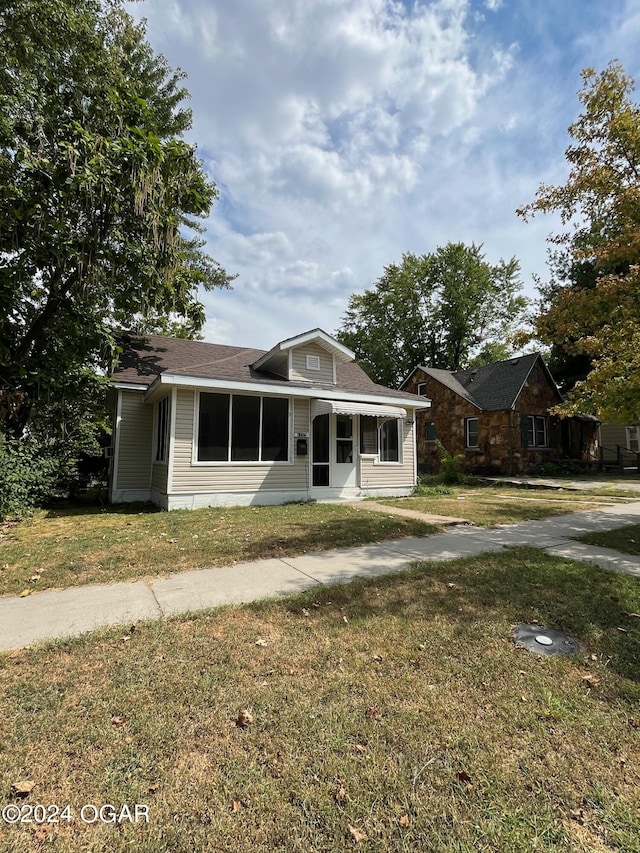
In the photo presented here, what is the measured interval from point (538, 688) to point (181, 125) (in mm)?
22203

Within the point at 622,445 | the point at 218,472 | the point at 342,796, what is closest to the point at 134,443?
the point at 218,472

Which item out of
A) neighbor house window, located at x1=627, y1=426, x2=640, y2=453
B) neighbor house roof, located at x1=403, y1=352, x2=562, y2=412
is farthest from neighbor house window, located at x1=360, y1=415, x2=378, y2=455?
neighbor house window, located at x1=627, y1=426, x2=640, y2=453

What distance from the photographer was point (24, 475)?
32.4ft

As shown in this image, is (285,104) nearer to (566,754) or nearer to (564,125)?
(564,125)

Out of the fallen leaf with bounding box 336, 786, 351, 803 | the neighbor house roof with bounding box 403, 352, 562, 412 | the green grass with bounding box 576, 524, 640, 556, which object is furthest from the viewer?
the neighbor house roof with bounding box 403, 352, 562, 412

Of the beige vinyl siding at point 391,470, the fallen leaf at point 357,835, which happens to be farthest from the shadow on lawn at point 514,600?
the beige vinyl siding at point 391,470

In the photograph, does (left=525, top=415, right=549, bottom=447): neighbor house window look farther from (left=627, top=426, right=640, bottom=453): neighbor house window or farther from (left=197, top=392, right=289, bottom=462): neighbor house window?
(left=197, top=392, right=289, bottom=462): neighbor house window

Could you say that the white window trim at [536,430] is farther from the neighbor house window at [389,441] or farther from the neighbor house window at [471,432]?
the neighbor house window at [389,441]

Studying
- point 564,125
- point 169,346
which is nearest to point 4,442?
point 169,346

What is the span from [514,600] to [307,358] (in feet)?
32.6

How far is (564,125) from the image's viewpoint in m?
8.98

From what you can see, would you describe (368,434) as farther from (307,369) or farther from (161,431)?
(161,431)

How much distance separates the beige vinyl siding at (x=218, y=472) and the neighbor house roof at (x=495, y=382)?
1414 cm

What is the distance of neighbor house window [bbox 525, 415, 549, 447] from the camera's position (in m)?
22.1
